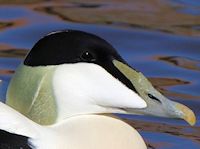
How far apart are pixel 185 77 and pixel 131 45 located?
0.70 metres

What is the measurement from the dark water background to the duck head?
4.44 ft

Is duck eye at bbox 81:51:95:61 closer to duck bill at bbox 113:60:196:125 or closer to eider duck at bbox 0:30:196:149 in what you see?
eider duck at bbox 0:30:196:149

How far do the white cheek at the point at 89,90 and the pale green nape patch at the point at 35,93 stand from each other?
4cm

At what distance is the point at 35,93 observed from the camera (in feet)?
16.3

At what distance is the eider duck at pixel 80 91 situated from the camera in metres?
4.93

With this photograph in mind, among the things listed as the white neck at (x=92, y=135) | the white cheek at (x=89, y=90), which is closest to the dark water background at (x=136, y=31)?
the white neck at (x=92, y=135)

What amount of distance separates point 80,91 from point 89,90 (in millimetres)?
37

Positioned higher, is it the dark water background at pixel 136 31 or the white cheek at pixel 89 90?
the white cheek at pixel 89 90

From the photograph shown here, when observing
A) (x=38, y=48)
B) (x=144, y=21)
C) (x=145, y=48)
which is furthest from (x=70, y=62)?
(x=144, y=21)

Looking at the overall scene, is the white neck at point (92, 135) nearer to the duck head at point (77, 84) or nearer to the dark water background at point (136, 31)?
the duck head at point (77, 84)

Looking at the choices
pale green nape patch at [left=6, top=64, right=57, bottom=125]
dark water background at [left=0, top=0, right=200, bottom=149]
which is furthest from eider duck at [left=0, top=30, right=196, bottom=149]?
dark water background at [left=0, top=0, right=200, bottom=149]

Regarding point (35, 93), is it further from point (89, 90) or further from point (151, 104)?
point (151, 104)

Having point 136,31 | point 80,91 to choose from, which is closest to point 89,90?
point 80,91

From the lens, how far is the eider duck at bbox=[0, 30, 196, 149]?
194 inches
